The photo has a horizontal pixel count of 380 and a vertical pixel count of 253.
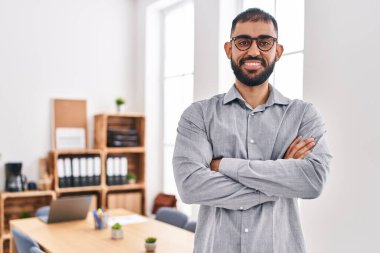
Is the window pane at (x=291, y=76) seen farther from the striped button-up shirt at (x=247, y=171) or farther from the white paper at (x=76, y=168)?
the white paper at (x=76, y=168)

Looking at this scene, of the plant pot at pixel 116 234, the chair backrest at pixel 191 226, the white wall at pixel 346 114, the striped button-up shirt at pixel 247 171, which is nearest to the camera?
the striped button-up shirt at pixel 247 171

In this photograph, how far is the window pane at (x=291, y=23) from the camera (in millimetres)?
3529

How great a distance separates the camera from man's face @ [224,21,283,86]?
1.74 meters

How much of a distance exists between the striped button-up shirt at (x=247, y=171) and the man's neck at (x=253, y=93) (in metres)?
0.04

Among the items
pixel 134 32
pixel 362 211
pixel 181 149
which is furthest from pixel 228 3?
pixel 181 149

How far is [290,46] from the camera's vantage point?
364cm

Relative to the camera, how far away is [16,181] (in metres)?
4.62

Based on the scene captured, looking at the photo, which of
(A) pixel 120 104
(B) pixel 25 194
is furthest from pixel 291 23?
(B) pixel 25 194

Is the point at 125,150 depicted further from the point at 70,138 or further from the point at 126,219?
the point at 126,219

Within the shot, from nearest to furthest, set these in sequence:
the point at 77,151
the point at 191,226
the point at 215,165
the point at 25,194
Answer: the point at 215,165 → the point at 191,226 → the point at 25,194 → the point at 77,151

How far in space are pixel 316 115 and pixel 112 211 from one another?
9.34ft

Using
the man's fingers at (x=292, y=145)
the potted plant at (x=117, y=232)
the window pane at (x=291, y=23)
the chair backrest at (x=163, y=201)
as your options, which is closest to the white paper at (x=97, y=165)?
the chair backrest at (x=163, y=201)

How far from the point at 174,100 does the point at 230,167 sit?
3653 millimetres

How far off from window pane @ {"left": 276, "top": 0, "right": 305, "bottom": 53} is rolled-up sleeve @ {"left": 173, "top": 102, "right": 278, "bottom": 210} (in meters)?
2.01
